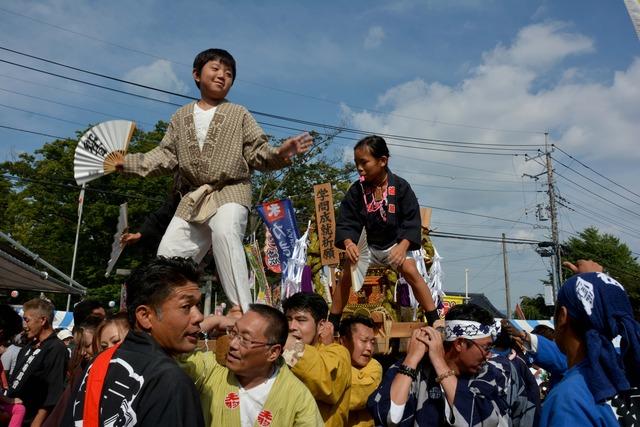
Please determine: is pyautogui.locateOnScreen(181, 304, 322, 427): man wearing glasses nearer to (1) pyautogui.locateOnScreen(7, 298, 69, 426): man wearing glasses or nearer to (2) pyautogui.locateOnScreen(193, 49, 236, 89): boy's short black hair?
(2) pyautogui.locateOnScreen(193, 49, 236, 89): boy's short black hair

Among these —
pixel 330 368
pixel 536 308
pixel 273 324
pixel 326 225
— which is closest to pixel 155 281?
pixel 273 324

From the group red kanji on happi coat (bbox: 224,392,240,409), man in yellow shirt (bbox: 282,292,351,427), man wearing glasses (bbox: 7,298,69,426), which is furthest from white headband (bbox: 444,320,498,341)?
man wearing glasses (bbox: 7,298,69,426)

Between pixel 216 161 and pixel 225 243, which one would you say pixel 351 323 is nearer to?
pixel 225 243

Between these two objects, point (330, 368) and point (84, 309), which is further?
point (84, 309)

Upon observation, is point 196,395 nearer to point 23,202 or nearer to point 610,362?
point 610,362

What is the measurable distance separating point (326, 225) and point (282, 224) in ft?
14.9

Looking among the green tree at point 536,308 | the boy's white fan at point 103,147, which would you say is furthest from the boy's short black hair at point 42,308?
the green tree at point 536,308

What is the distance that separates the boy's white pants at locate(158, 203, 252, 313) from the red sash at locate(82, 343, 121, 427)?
159 centimetres

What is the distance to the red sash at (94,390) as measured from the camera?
2.05 m

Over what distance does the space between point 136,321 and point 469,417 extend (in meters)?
1.74

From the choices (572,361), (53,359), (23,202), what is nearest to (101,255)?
(23,202)

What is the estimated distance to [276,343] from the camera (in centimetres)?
291

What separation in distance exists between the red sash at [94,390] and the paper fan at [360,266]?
8.68 feet

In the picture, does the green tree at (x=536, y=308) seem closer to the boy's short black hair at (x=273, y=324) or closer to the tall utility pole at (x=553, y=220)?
the tall utility pole at (x=553, y=220)
